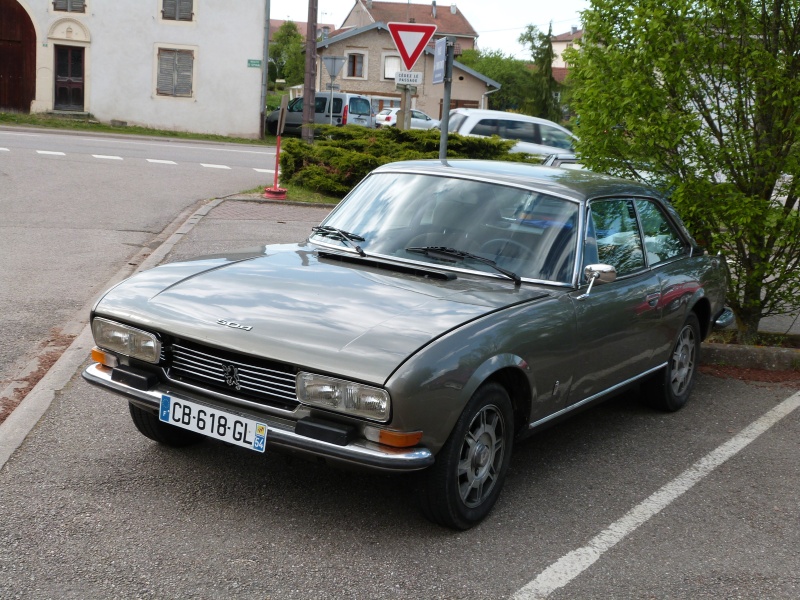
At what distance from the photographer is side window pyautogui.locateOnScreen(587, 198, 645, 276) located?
548 cm

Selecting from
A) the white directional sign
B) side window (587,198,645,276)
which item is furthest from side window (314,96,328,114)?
side window (587,198,645,276)

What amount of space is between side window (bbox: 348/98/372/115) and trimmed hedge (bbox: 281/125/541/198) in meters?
20.0

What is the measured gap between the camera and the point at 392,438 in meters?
3.86

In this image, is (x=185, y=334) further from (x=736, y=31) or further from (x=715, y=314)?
(x=736, y=31)

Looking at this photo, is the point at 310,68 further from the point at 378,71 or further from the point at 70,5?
the point at 378,71

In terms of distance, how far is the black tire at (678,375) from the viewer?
248 inches

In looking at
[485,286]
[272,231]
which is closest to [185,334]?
[485,286]

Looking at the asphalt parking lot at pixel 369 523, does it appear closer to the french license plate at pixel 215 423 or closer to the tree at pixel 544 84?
the french license plate at pixel 215 423

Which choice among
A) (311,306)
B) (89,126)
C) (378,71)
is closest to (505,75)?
(378,71)

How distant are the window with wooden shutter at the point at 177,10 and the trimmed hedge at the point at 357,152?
1830cm

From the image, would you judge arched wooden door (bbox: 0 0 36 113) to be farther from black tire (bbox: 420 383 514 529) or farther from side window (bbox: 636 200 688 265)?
black tire (bbox: 420 383 514 529)

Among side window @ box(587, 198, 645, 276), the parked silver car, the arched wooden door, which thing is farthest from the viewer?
the parked silver car

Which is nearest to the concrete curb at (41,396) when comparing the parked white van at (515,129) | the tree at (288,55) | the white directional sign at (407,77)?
the white directional sign at (407,77)

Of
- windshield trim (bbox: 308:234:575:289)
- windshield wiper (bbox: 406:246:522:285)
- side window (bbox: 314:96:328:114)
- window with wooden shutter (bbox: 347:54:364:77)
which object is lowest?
windshield trim (bbox: 308:234:575:289)
